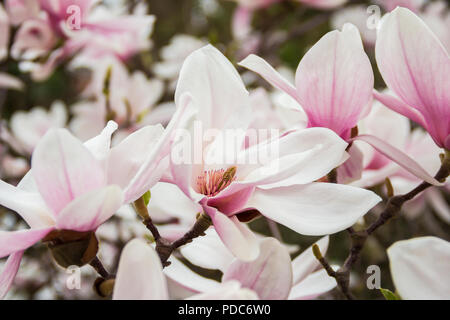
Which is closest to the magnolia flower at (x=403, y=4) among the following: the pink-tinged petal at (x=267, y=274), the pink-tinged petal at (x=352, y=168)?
the pink-tinged petal at (x=352, y=168)

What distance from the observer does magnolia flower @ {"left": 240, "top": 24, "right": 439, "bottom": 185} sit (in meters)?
0.50

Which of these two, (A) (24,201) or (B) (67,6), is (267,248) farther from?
(B) (67,6)

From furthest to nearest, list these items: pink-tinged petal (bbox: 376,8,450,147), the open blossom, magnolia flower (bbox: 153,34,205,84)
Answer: magnolia flower (bbox: 153,34,205,84)
the open blossom
pink-tinged petal (bbox: 376,8,450,147)

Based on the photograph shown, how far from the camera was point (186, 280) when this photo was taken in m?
0.50

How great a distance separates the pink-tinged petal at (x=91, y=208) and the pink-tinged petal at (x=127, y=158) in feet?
0.15

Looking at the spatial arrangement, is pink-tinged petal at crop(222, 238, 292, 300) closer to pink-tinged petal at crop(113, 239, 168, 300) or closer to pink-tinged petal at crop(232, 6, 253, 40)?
pink-tinged petal at crop(113, 239, 168, 300)

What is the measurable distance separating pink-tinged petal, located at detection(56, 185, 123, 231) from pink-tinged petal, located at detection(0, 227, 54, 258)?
0.05ft

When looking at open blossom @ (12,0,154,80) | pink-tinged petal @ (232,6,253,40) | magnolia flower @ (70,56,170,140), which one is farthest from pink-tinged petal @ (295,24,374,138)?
pink-tinged petal @ (232,6,253,40)

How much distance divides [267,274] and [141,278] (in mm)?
110

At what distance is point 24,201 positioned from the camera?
44 centimetres

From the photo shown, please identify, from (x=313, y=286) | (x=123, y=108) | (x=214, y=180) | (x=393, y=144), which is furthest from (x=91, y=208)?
(x=123, y=108)

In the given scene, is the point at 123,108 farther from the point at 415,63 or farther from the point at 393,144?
the point at 415,63
